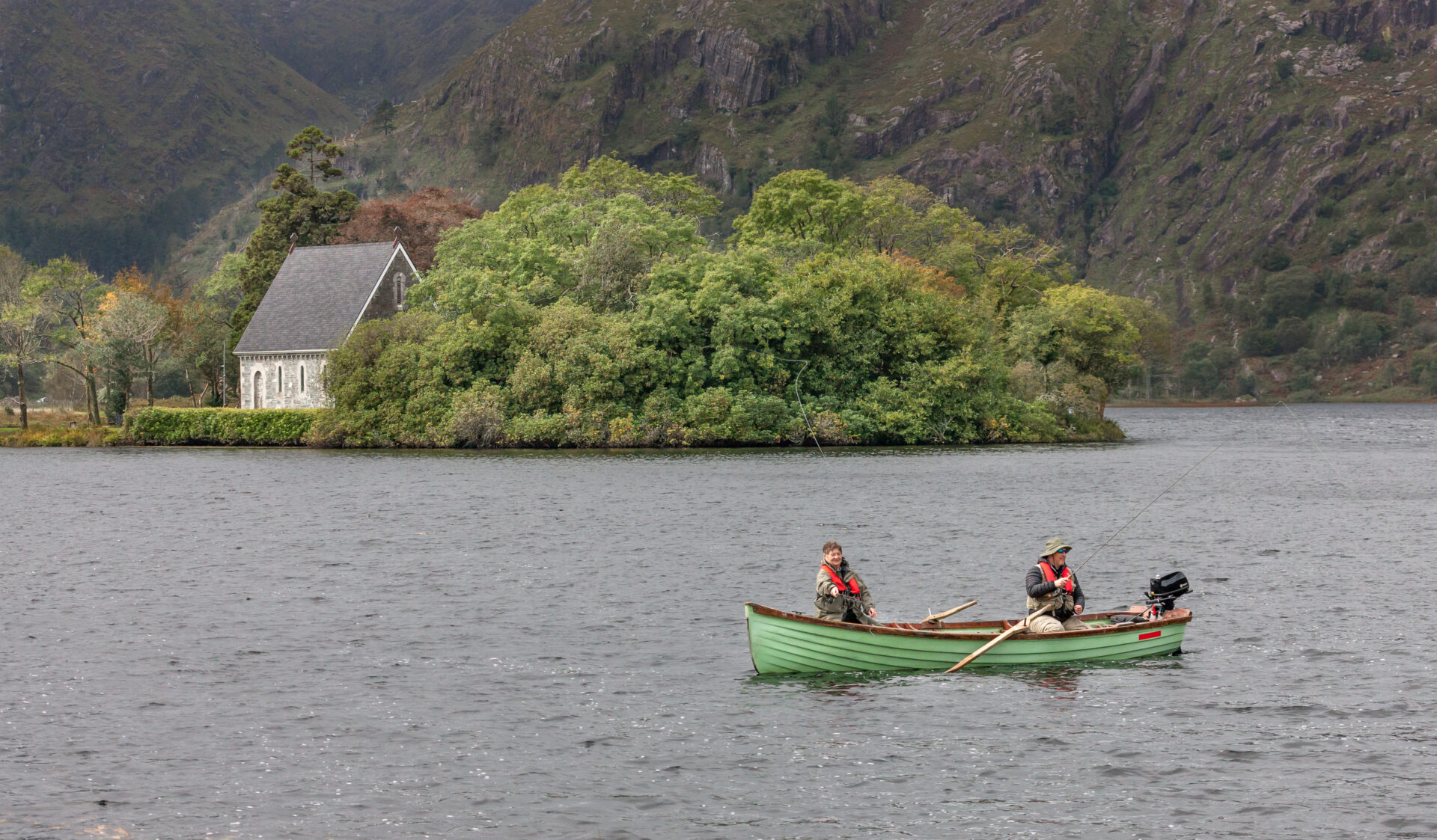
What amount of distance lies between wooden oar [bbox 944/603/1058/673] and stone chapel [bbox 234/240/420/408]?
84.6 metres

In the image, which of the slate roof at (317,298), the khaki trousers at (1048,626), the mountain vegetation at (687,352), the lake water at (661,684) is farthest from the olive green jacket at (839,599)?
the slate roof at (317,298)

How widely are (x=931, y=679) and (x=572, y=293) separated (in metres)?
73.9

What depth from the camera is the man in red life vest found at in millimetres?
23859

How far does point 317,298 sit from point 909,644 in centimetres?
9237

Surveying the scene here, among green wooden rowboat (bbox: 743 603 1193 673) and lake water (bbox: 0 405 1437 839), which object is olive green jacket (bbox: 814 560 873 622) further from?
lake water (bbox: 0 405 1437 839)

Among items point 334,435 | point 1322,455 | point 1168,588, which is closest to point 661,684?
point 1168,588

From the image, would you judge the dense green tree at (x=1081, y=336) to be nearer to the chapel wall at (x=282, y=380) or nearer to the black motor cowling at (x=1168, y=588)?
the chapel wall at (x=282, y=380)

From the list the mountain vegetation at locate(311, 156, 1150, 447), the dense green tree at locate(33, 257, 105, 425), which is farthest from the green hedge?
the dense green tree at locate(33, 257, 105, 425)

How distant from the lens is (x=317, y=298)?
10706 cm

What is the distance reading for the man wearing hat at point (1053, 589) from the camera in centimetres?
2408

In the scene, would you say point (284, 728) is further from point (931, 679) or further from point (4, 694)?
point (931, 679)

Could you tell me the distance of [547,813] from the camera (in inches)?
653

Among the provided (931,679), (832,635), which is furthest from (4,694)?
(931,679)

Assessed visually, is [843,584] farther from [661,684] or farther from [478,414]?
[478,414]
